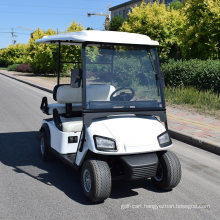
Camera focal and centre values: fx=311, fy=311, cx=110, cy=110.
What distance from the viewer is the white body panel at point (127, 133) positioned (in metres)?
3.51

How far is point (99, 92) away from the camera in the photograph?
397 centimetres

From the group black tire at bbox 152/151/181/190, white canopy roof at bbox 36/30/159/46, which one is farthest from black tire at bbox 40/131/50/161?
black tire at bbox 152/151/181/190

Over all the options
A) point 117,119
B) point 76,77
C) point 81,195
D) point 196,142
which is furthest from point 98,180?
point 196,142

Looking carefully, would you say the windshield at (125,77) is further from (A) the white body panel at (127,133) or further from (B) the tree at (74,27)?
(B) the tree at (74,27)

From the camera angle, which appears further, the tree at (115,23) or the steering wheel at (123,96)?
the tree at (115,23)

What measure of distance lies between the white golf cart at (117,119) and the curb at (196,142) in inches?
91.1

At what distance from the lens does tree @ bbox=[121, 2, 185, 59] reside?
1609 centimetres

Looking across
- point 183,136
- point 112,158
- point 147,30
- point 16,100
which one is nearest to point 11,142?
point 112,158

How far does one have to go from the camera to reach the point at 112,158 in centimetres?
384

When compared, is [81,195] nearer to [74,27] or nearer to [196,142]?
[196,142]

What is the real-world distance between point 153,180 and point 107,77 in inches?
58.9

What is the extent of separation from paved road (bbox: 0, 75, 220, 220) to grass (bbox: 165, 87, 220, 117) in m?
3.95

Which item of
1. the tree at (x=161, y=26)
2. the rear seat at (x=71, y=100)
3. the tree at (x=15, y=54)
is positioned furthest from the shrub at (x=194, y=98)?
the tree at (x=15, y=54)

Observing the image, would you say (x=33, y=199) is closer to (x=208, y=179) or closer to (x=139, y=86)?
(x=139, y=86)
